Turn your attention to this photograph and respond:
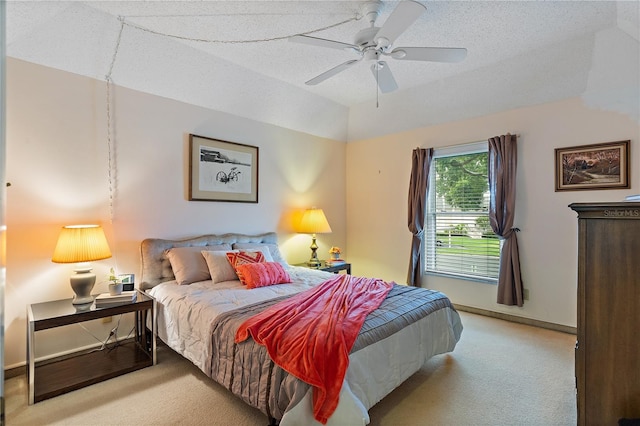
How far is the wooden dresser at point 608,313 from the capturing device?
1.29 metres

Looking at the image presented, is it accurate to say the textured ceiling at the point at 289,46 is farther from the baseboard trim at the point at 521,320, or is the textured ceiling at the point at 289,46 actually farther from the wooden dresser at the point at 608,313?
the baseboard trim at the point at 521,320

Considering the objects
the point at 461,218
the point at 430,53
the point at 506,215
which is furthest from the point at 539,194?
the point at 430,53

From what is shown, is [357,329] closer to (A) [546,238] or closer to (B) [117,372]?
(B) [117,372]

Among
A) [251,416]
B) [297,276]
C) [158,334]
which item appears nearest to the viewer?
[251,416]

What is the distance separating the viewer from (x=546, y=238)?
11.6 feet

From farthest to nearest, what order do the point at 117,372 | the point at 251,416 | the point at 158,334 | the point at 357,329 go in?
1. the point at 158,334
2. the point at 117,372
3. the point at 251,416
4. the point at 357,329

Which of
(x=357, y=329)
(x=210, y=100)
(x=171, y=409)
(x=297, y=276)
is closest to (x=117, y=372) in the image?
(x=171, y=409)

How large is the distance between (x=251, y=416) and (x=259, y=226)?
254 centimetres

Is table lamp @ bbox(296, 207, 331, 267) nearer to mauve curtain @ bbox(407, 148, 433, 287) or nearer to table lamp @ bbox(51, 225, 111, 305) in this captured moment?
mauve curtain @ bbox(407, 148, 433, 287)

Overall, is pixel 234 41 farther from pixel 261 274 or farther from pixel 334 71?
pixel 261 274

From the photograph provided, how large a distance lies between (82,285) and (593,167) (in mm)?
4912

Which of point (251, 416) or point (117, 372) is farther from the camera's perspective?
point (117, 372)

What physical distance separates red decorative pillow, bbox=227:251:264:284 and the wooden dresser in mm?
2595

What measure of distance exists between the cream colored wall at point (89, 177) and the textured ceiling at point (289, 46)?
19cm
